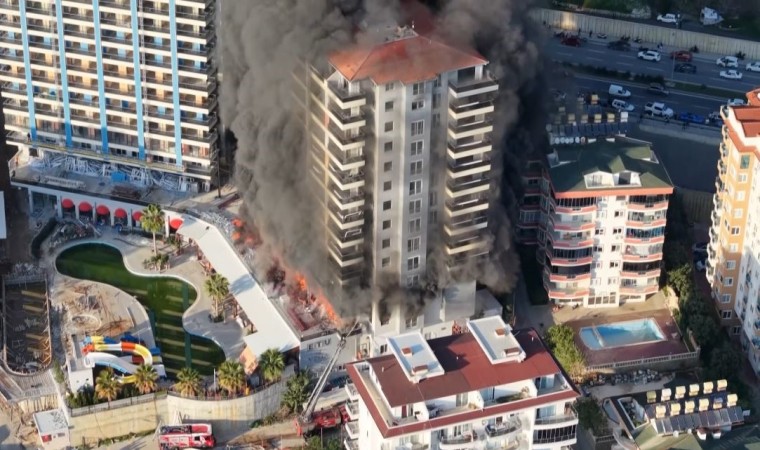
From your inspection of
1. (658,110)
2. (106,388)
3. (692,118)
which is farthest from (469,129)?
(692,118)

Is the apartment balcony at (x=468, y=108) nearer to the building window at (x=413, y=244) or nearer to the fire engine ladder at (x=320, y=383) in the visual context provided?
the building window at (x=413, y=244)

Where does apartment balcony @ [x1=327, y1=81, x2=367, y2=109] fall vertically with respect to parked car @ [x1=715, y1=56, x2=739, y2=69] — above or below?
above

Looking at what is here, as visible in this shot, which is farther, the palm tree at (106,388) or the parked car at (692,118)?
the parked car at (692,118)

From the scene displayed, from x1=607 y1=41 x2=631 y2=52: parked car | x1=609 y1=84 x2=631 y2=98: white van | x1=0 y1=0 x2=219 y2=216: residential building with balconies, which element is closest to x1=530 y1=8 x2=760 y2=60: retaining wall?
x1=607 y1=41 x2=631 y2=52: parked car

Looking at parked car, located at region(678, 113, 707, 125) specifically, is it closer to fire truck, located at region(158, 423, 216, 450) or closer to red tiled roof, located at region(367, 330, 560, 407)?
red tiled roof, located at region(367, 330, 560, 407)

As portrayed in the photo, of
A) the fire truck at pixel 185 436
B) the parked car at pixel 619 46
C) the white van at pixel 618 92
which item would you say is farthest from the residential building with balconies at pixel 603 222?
the parked car at pixel 619 46

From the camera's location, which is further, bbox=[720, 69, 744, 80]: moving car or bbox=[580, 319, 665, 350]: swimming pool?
bbox=[720, 69, 744, 80]: moving car
